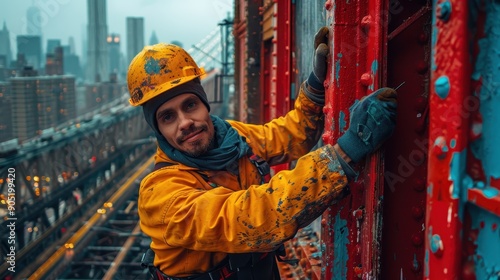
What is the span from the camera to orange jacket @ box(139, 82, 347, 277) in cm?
223

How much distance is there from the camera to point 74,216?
1825cm

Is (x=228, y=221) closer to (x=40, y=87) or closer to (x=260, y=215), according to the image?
(x=260, y=215)

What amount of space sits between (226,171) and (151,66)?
2.53ft

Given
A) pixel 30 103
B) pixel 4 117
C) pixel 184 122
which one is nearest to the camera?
pixel 184 122

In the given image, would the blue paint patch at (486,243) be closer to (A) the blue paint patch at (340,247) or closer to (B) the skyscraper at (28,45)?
(A) the blue paint patch at (340,247)

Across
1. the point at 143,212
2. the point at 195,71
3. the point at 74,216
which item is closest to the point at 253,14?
the point at 195,71

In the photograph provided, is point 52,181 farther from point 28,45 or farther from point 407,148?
point 407,148

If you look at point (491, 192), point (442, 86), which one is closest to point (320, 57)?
point (442, 86)

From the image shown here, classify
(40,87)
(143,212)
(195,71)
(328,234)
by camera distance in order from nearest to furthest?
(328,234) → (143,212) → (195,71) → (40,87)

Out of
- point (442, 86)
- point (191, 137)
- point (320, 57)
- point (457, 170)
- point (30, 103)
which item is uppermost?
point (320, 57)

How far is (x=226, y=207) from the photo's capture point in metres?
2.41

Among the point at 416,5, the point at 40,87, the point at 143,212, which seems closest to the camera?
the point at 416,5

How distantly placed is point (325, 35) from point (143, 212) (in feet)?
4.62

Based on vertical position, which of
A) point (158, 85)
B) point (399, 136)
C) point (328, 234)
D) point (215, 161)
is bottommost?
point (328, 234)
